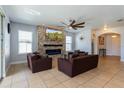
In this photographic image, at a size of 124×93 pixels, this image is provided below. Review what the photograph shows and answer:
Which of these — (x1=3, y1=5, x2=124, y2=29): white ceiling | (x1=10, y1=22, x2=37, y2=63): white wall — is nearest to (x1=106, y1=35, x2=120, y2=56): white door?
(x1=3, y1=5, x2=124, y2=29): white ceiling

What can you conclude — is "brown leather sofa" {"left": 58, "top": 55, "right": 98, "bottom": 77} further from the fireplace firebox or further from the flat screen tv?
the flat screen tv

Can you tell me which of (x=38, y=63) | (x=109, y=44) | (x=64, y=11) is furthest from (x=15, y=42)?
(x=109, y=44)

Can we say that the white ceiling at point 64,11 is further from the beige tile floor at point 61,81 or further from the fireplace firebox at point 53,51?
the fireplace firebox at point 53,51

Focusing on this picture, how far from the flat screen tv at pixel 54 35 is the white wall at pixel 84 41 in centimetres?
213

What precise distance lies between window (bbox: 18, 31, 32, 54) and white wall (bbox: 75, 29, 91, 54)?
5.10 m

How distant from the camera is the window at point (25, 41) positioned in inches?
226

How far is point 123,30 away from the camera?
625 cm

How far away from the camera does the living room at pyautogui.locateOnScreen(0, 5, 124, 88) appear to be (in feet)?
9.96

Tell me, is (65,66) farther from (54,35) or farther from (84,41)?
(84,41)

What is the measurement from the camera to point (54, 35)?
24.2 feet

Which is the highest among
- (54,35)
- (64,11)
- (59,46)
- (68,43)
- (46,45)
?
(64,11)

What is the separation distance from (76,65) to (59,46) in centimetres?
471
